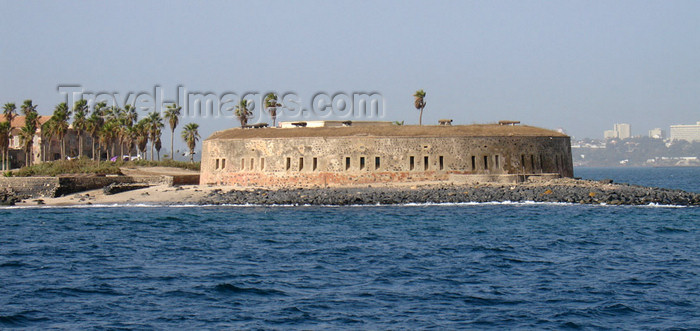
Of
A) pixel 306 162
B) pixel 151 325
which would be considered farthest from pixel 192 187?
pixel 151 325

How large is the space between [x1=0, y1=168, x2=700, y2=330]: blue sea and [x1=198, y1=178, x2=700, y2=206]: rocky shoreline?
14.9 ft

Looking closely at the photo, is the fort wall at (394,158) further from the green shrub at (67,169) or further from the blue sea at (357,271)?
the green shrub at (67,169)

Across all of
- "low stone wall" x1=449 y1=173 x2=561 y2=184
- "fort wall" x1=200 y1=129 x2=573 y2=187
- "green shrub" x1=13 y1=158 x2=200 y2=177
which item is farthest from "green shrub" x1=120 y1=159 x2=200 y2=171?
"low stone wall" x1=449 y1=173 x2=561 y2=184

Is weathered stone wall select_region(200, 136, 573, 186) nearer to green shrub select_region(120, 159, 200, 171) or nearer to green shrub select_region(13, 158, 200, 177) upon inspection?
green shrub select_region(13, 158, 200, 177)

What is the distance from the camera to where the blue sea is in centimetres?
1527

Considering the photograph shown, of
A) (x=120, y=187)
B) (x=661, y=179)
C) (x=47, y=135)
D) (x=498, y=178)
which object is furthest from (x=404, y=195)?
(x=661, y=179)

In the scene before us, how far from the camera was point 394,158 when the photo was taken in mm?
44281

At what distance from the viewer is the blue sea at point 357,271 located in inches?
601

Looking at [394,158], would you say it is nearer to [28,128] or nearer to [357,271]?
[357,271]

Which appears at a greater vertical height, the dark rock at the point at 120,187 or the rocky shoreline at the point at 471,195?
the dark rock at the point at 120,187

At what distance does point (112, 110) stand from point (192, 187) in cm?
2806

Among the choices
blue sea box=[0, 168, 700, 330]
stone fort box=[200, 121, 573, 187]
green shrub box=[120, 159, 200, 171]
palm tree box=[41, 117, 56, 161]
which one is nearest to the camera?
blue sea box=[0, 168, 700, 330]

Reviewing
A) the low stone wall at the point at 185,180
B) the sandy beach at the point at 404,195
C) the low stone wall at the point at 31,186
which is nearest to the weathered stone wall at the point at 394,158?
the sandy beach at the point at 404,195

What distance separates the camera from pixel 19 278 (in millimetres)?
19578
